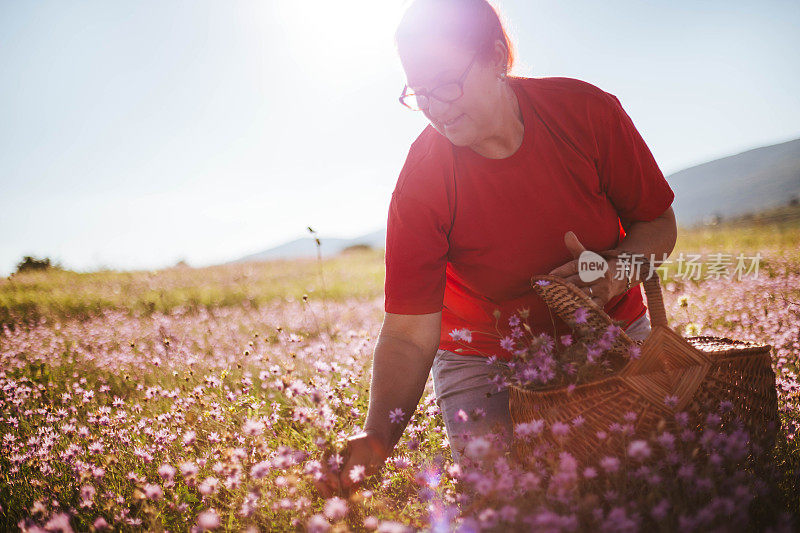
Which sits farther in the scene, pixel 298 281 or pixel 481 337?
pixel 298 281

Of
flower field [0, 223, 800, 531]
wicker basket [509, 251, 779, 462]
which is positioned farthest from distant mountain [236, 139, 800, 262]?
wicker basket [509, 251, 779, 462]

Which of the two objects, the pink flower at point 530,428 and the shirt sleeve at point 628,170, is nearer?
the pink flower at point 530,428

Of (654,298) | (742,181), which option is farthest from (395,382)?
(742,181)

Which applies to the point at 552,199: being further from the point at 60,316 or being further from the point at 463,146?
the point at 60,316

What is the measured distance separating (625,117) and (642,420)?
1.55 metres

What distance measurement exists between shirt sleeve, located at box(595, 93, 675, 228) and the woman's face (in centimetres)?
60

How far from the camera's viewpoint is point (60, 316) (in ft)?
26.8

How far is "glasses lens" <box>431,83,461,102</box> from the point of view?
6.45ft

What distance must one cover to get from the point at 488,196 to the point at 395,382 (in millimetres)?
971

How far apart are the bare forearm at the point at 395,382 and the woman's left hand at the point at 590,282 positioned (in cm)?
73

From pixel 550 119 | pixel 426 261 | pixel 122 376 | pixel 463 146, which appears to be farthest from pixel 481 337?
pixel 122 376

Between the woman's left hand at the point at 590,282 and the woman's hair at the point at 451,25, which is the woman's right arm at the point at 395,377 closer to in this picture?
the woman's left hand at the point at 590,282

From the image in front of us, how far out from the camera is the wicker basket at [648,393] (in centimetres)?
146

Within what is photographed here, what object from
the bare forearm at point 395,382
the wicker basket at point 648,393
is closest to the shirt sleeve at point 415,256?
the bare forearm at point 395,382
